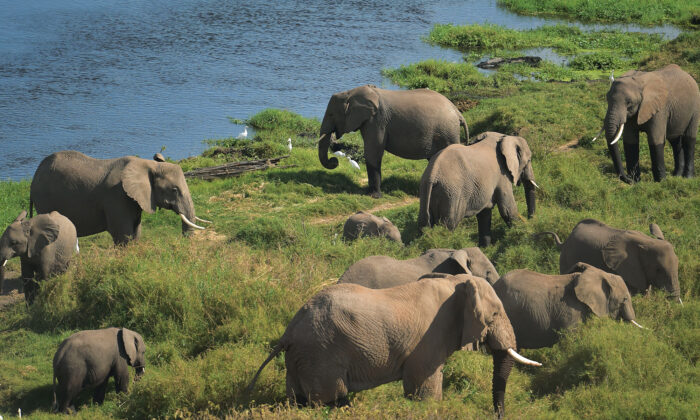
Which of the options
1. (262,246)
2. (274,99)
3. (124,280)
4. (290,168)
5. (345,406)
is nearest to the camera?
(345,406)

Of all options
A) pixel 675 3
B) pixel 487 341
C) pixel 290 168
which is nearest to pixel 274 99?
pixel 290 168

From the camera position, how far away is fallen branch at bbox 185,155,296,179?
1698cm

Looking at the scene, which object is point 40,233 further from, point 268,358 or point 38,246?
point 268,358

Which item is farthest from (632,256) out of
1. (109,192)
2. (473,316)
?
(109,192)

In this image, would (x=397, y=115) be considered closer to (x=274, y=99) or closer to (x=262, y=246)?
(x=262, y=246)

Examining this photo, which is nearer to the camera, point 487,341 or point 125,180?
point 487,341

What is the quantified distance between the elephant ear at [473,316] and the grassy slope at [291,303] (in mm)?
634

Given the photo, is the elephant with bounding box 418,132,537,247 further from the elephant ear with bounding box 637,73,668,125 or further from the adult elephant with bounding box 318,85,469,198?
the adult elephant with bounding box 318,85,469,198

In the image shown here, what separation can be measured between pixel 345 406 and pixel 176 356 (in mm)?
2667

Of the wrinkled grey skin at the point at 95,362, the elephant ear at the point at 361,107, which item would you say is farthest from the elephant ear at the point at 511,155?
the wrinkled grey skin at the point at 95,362

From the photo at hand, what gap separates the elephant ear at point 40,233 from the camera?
10414 mm

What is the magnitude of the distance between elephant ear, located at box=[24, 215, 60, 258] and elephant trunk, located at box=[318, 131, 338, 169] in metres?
7.22

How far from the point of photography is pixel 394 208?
51.6ft

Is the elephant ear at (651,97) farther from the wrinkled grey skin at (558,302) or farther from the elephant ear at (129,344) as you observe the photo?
the elephant ear at (129,344)
